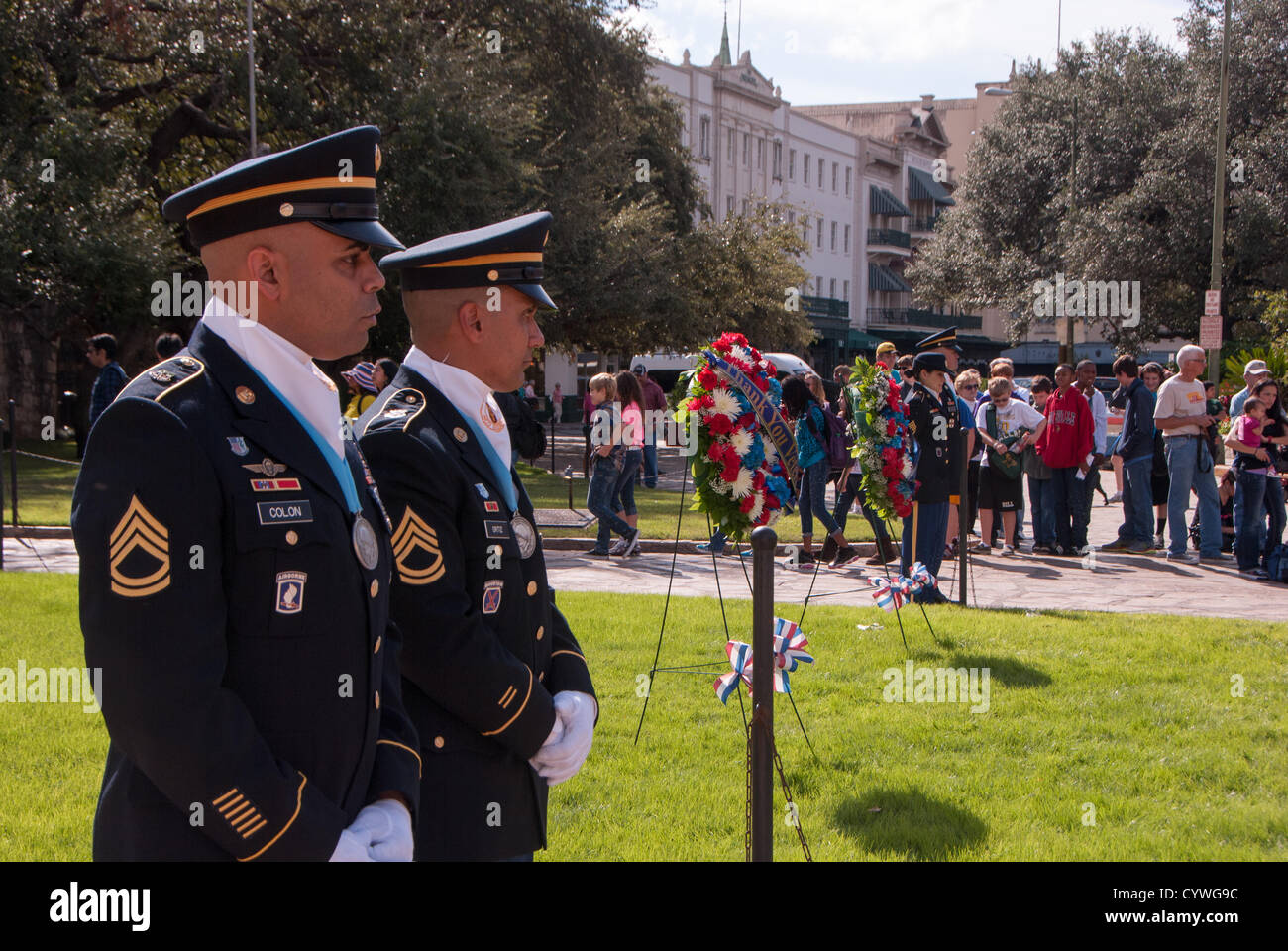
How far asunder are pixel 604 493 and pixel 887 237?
70.6 metres

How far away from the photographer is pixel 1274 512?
12805 millimetres

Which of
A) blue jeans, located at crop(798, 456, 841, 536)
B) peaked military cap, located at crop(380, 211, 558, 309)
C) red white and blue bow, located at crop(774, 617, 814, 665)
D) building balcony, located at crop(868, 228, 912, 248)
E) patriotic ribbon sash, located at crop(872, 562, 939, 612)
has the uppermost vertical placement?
building balcony, located at crop(868, 228, 912, 248)

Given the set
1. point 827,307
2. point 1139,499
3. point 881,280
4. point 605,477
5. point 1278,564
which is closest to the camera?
point 1278,564

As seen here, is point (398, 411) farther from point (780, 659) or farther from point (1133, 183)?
point (1133, 183)

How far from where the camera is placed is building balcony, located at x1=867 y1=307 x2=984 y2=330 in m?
80.2

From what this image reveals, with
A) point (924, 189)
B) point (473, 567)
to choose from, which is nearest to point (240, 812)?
point (473, 567)

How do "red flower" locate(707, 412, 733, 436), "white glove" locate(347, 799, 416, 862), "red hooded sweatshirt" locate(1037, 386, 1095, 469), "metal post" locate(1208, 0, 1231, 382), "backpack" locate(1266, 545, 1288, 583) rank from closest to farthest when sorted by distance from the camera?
"white glove" locate(347, 799, 416, 862) < "red flower" locate(707, 412, 733, 436) < "backpack" locate(1266, 545, 1288, 583) < "red hooded sweatshirt" locate(1037, 386, 1095, 469) < "metal post" locate(1208, 0, 1231, 382)

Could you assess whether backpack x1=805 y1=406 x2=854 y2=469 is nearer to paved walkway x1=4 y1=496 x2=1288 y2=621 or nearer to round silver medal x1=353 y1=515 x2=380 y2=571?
paved walkway x1=4 y1=496 x2=1288 y2=621

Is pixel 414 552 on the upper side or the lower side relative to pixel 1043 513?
upper

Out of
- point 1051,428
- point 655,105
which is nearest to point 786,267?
point 655,105

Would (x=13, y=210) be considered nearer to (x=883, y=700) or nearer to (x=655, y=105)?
(x=883, y=700)

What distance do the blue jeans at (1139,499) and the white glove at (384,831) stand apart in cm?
1379

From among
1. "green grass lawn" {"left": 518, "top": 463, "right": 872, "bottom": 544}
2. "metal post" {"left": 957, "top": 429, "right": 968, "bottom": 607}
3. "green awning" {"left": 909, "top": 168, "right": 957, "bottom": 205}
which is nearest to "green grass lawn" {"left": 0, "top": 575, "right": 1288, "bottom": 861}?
"metal post" {"left": 957, "top": 429, "right": 968, "bottom": 607}

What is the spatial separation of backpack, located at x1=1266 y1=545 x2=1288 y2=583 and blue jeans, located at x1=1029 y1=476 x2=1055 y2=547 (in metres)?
2.81
